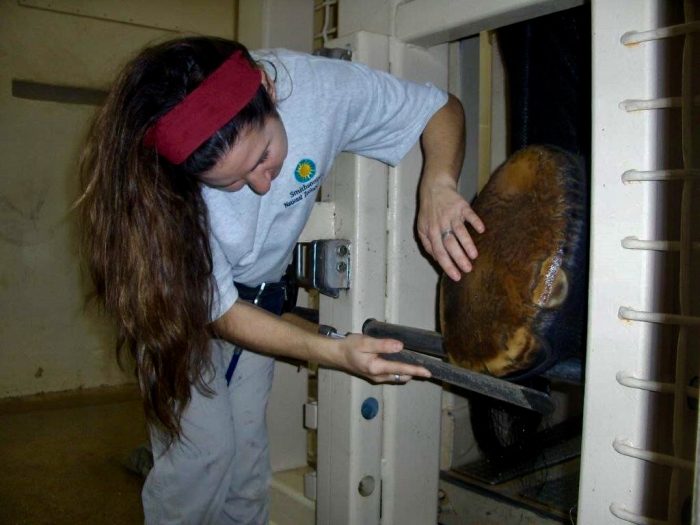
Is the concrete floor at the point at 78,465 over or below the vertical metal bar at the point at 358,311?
below

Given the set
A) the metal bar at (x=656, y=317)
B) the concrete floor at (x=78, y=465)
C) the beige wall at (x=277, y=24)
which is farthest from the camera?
the concrete floor at (x=78, y=465)

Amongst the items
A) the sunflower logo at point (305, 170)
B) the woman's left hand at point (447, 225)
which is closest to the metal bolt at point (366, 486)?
the woman's left hand at point (447, 225)

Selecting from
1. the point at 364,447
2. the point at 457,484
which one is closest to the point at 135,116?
the point at 364,447

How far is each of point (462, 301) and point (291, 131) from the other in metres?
0.43

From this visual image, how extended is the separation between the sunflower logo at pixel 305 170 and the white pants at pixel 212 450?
0.40 meters

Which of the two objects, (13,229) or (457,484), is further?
(13,229)

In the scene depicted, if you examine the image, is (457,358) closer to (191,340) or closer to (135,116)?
(191,340)

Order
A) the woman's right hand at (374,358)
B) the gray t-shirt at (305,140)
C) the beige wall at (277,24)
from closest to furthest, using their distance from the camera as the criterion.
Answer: the woman's right hand at (374,358) < the gray t-shirt at (305,140) < the beige wall at (277,24)

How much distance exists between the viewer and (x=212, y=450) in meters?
1.27

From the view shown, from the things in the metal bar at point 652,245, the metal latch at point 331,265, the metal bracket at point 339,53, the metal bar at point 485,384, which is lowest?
the metal bar at point 485,384

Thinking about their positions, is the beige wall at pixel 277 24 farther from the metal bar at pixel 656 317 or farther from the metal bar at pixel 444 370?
the metal bar at pixel 656 317

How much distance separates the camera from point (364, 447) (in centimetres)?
126

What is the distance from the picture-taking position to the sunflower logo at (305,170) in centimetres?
115

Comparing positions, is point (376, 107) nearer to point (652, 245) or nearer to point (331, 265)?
point (331, 265)
